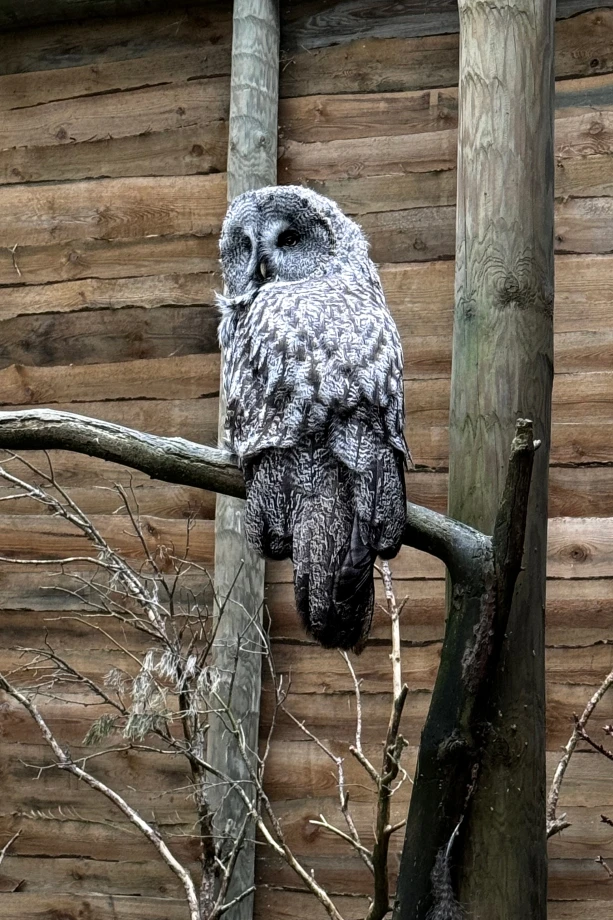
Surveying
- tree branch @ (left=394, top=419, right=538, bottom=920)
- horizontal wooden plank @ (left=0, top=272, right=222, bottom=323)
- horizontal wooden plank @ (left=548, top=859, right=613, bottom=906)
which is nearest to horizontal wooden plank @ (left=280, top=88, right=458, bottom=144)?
horizontal wooden plank @ (left=0, top=272, right=222, bottom=323)

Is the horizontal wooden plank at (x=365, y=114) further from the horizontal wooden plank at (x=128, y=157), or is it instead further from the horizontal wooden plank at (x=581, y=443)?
the horizontal wooden plank at (x=581, y=443)

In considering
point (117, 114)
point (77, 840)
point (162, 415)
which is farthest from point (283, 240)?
point (77, 840)

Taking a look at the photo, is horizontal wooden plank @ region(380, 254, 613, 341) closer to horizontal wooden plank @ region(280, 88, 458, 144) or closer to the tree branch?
horizontal wooden plank @ region(280, 88, 458, 144)

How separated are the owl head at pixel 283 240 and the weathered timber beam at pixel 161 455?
50 cm

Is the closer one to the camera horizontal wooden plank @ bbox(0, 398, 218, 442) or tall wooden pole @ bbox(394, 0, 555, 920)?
tall wooden pole @ bbox(394, 0, 555, 920)

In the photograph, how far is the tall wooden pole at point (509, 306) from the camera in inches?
76.0

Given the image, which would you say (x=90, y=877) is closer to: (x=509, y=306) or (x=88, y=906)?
(x=88, y=906)

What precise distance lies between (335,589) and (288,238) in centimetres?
88

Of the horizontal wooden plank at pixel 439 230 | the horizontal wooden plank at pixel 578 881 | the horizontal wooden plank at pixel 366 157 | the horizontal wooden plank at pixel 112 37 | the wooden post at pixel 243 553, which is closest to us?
the horizontal wooden plank at pixel 578 881

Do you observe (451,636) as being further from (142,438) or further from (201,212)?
(201,212)

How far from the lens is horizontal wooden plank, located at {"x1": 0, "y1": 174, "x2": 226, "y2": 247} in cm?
320

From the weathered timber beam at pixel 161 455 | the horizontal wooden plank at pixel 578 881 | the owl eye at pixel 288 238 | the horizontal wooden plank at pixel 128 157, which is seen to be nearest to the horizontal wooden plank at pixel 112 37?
the horizontal wooden plank at pixel 128 157

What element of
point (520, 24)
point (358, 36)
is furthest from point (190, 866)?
point (358, 36)

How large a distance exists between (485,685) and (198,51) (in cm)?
231
